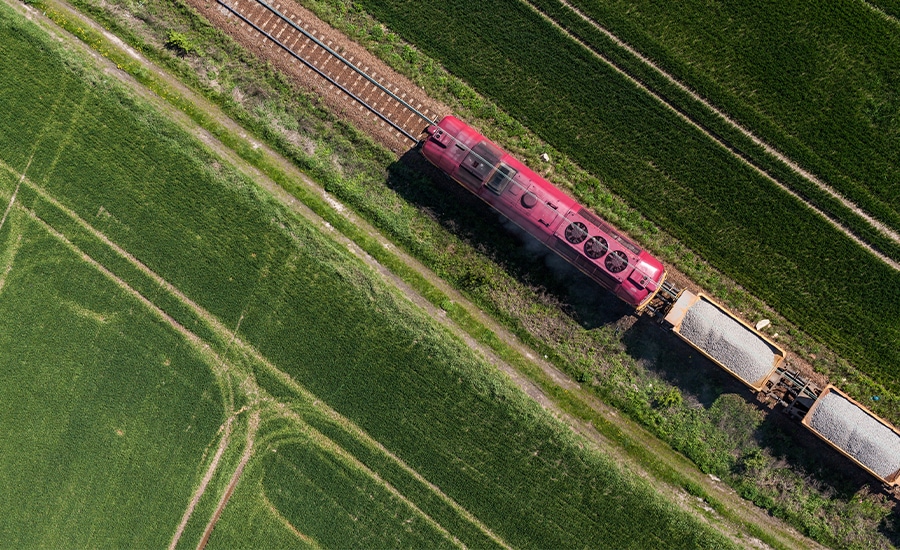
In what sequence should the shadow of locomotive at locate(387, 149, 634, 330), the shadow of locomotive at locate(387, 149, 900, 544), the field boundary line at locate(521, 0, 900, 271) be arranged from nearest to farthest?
the field boundary line at locate(521, 0, 900, 271)
the shadow of locomotive at locate(387, 149, 900, 544)
the shadow of locomotive at locate(387, 149, 634, 330)

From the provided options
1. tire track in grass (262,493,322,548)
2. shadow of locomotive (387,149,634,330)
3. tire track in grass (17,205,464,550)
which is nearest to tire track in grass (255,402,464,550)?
tire track in grass (17,205,464,550)

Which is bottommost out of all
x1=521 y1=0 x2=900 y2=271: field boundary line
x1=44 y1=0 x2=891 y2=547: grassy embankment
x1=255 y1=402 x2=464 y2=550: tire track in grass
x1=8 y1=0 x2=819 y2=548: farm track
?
x1=255 y1=402 x2=464 y2=550: tire track in grass

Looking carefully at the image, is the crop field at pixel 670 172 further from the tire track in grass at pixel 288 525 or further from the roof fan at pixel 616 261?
the tire track in grass at pixel 288 525

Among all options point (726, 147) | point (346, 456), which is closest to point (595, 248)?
point (726, 147)

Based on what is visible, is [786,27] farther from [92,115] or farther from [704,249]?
[92,115]

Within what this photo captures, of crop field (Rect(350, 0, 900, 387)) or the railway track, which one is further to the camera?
the railway track

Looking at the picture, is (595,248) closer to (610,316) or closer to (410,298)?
(610,316)

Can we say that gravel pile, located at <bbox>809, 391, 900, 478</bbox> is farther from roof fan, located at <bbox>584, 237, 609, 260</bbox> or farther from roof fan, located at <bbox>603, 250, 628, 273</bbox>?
roof fan, located at <bbox>584, 237, 609, 260</bbox>
